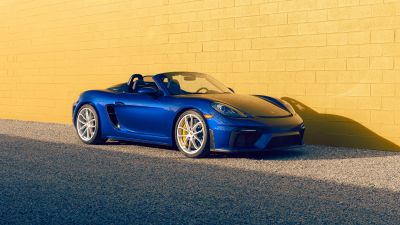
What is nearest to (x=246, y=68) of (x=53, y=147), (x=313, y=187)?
(x=53, y=147)

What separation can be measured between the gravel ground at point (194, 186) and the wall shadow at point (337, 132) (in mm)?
336

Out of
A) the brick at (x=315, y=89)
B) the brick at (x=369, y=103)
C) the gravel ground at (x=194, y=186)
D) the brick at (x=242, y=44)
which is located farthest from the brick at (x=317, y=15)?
the gravel ground at (x=194, y=186)

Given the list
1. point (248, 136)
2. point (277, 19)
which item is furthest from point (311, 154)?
point (277, 19)

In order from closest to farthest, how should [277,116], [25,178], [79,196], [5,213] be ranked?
[5,213], [79,196], [25,178], [277,116]

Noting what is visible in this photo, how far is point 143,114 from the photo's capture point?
332 inches

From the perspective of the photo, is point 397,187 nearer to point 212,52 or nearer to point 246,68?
point 246,68

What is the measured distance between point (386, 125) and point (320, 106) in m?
1.15

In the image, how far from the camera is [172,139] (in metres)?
8.09

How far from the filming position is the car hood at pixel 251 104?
7.67 metres

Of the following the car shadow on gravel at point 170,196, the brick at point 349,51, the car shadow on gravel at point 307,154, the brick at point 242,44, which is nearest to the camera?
the car shadow on gravel at point 170,196

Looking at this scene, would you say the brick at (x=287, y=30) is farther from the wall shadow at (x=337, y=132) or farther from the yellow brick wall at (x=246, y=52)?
the wall shadow at (x=337, y=132)

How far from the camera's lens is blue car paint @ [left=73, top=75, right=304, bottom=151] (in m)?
7.44

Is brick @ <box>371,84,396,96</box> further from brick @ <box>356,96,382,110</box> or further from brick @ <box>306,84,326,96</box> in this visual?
brick @ <box>306,84,326,96</box>

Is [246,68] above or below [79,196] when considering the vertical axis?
above
